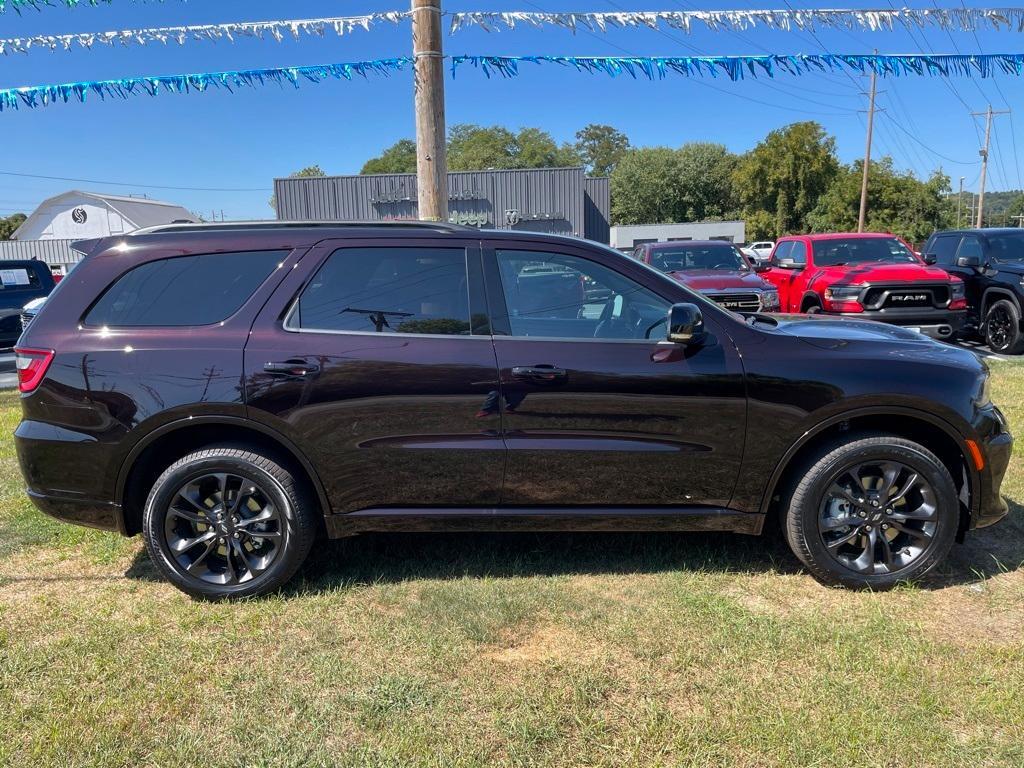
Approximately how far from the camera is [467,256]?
3605 mm

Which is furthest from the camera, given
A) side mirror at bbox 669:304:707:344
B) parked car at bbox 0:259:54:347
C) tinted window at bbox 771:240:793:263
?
parked car at bbox 0:259:54:347

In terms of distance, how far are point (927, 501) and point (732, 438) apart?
3.35 feet

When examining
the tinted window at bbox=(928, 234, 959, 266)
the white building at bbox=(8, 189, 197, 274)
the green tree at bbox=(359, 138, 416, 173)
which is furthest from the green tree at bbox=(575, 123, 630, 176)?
the tinted window at bbox=(928, 234, 959, 266)

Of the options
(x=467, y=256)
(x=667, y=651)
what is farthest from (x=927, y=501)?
(x=467, y=256)

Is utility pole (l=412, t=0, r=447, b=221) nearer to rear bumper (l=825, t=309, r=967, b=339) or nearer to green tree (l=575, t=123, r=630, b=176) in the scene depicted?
rear bumper (l=825, t=309, r=967, b=339)

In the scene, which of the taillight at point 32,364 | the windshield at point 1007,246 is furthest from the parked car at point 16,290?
the windshield at point 1007,246

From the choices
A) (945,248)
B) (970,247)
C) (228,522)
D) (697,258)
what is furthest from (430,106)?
(945,248)

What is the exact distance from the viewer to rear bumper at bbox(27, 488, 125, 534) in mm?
3559

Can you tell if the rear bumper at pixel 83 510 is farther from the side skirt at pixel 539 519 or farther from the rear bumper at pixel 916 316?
the rear bumper at pixel 916 316

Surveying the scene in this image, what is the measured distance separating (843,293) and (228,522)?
341 inches

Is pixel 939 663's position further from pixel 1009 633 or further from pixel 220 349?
pixel 220 349

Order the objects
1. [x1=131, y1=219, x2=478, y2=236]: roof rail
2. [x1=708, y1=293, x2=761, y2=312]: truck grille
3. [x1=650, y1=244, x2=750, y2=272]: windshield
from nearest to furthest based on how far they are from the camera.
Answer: [x1=131, y1=219, x2=478, y2=236]: roof rail, [x1=708, y1=293, x2=761, y2=312]: truck grille, [x1=650, y1=244, x2=750, y2=272]: windshield

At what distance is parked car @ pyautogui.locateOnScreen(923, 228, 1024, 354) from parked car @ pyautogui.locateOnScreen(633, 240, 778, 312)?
245cm

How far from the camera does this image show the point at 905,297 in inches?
381
